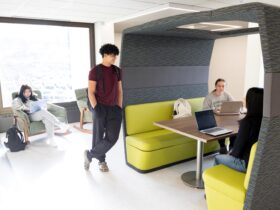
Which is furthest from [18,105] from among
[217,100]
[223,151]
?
[223,151]

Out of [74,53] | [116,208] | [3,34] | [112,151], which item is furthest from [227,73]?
[116,208]

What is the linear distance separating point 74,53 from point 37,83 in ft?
3.61

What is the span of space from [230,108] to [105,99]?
161 centimetres

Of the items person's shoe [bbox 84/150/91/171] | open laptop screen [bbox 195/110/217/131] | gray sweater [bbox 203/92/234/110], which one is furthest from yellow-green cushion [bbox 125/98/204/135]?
open laptop screen [bbox 195/110/217/131]

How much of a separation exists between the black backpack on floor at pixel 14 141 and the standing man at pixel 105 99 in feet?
4.70

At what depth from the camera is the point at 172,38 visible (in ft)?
12.3

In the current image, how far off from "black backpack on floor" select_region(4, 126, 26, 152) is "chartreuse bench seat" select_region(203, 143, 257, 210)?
2.99m

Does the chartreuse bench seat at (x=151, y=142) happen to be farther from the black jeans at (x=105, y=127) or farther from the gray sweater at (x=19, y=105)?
the gray sweater at (x=19, y=105)

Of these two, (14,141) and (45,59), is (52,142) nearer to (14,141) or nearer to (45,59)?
(14,141)

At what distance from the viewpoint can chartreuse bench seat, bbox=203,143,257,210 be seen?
1.95 metres

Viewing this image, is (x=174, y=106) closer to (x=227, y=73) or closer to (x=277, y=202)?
(x=277, y=202)

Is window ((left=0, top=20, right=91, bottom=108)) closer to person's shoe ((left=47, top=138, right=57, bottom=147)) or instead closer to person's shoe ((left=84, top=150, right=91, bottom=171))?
person's shoe ((left=47, top=138, right=57, bottom=147))

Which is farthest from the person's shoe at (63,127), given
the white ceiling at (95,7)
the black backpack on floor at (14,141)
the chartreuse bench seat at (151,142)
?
the white ceiling at (95,7)

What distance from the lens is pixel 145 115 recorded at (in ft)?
11.4
